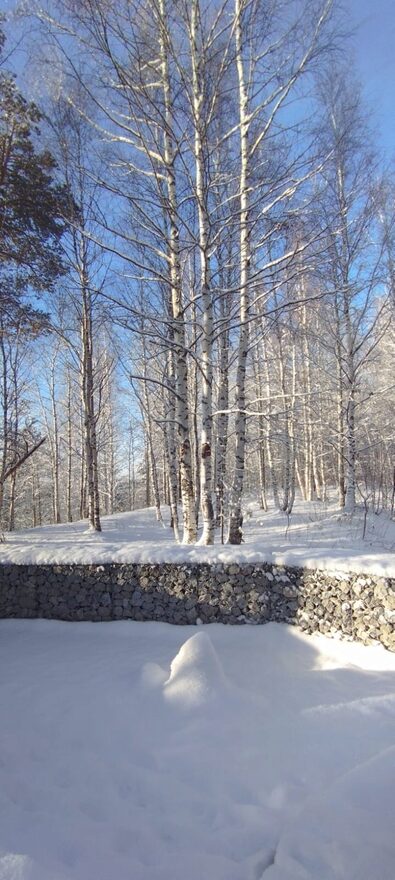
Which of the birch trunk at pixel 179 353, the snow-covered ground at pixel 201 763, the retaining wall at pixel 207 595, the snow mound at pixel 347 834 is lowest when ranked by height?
the snow-covered ground at pixel 201 763

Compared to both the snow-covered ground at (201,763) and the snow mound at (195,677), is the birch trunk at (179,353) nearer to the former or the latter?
the snow-covered ground at (201,763)

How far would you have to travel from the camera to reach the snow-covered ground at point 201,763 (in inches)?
76.7

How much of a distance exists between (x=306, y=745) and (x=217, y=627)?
2.09 meters

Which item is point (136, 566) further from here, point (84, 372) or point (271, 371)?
point (271, 371)

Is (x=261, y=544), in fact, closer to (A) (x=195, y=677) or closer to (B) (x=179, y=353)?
(A) (x=195, y=677)

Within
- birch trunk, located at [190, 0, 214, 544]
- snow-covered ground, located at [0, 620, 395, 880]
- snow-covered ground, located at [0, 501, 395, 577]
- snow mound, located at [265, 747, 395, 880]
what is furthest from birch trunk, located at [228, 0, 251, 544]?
snow mound, located at [265, 747, 395, 880]

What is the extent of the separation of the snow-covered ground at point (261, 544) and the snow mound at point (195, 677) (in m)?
1.54

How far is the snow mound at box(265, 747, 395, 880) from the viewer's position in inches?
68.2

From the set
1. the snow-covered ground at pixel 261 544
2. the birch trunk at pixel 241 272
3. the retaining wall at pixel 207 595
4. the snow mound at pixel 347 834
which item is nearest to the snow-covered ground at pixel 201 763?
the snow mound at pixel 347 834

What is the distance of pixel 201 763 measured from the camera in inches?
105

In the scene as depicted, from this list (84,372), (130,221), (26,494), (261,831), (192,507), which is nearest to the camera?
(261,831)

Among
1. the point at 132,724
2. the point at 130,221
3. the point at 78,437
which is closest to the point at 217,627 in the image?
the point at 132,724

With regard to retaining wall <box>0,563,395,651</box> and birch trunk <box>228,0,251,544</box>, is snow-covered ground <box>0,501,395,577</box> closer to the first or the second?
retaining wall <box>0,563,395,651</box>

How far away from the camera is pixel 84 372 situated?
1125 centimetres
